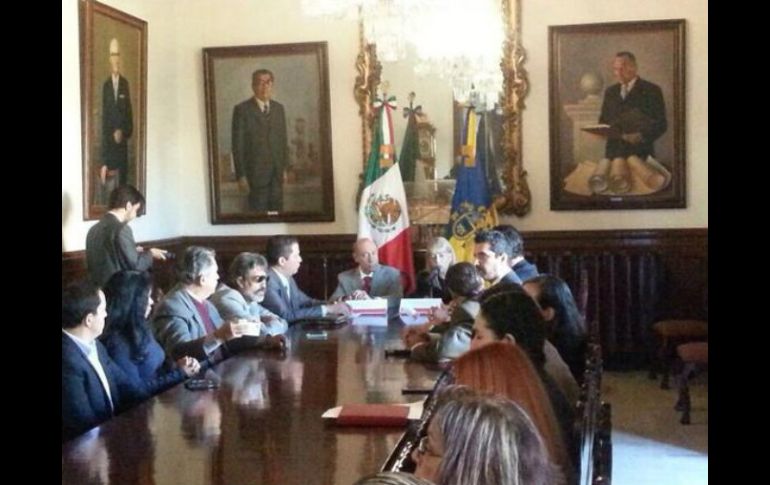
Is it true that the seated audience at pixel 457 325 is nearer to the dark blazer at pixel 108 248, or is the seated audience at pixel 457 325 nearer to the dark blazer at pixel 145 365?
the dark blazer at pixel 145 365

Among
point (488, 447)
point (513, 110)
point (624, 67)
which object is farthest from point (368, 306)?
point (488, 447)

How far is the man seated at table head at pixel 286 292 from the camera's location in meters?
6.32

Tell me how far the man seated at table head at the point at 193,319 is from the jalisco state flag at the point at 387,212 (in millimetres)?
3180

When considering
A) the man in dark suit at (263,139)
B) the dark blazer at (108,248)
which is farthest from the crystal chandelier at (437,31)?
the man in dark suit at (263,139)

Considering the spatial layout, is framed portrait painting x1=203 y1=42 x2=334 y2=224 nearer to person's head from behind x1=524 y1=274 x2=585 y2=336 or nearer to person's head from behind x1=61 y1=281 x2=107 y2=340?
person's head from behind x1=524 y1=274 x2=585 y2=336

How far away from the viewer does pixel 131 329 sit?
418cm

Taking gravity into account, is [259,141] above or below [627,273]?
above

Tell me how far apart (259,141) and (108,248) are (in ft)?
7.52

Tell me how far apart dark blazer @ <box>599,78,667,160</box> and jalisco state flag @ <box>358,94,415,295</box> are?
6.02 feet

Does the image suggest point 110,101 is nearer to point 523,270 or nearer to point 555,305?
point 523,270

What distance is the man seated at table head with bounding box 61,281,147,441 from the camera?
3.51 metres
